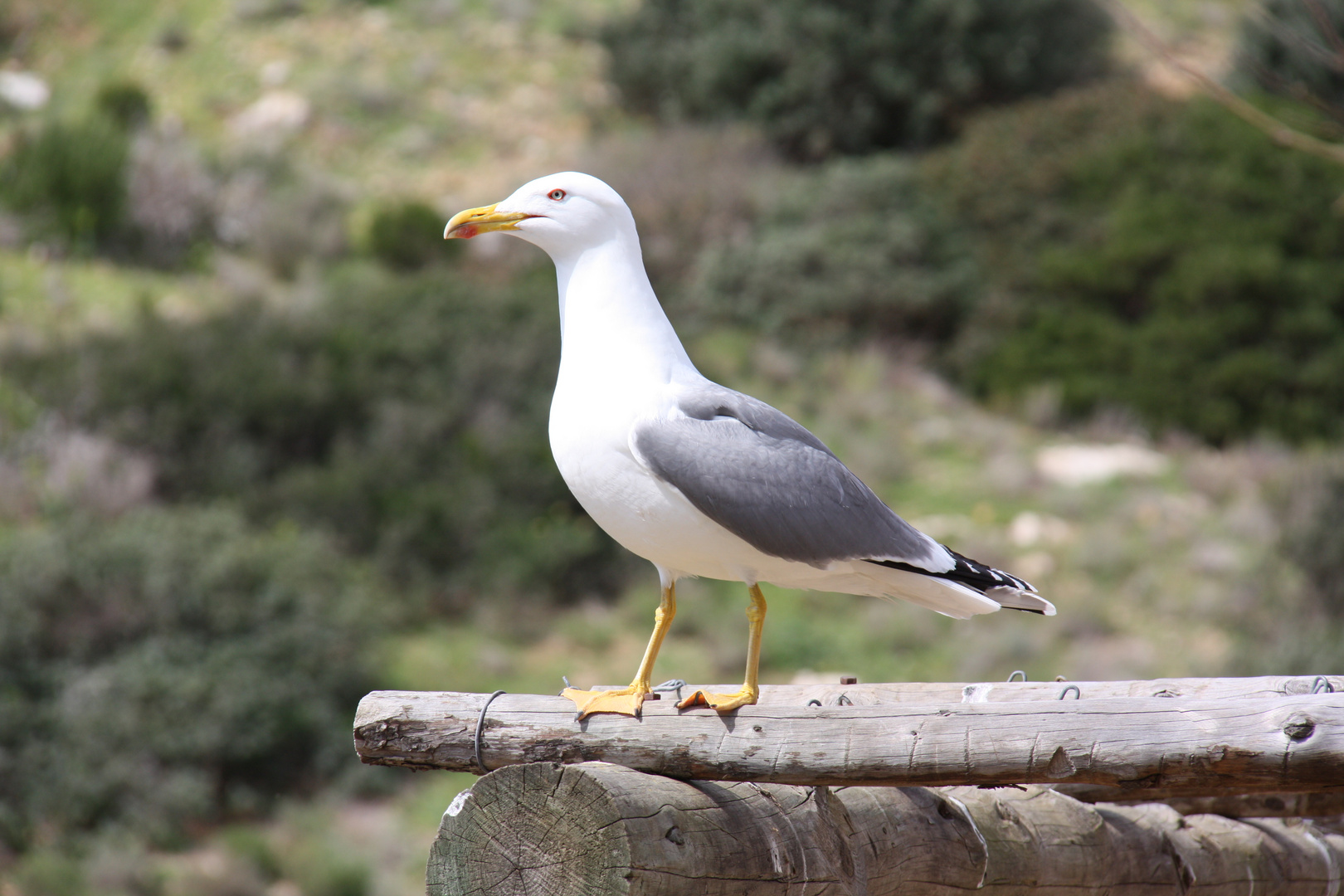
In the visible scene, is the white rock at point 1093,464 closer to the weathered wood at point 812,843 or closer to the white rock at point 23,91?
the weathered wood at point 812,843

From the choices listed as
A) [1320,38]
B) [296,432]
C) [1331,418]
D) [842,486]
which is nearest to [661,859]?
[842,486]

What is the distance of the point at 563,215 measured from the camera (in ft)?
8.50

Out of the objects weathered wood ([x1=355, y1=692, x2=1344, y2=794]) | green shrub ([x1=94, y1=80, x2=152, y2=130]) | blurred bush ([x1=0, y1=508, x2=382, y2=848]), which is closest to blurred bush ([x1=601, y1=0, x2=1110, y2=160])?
green shrub ([x1=94, y1=80, x2=152, y2=130])

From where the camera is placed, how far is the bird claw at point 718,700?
7.56 ft

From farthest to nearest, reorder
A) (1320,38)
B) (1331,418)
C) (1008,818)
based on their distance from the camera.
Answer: (1320,38) < (1331,418) < (1008,818)

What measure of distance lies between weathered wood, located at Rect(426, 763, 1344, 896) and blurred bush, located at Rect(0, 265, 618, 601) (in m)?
6.14

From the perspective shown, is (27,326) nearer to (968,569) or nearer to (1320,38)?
(968,569)

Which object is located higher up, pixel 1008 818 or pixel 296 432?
pixel 1008 818

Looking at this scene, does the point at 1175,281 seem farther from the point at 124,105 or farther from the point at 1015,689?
the point at 124,105

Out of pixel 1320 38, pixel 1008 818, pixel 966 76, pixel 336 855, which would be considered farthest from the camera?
pixel 966 76

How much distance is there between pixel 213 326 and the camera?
9.65 m

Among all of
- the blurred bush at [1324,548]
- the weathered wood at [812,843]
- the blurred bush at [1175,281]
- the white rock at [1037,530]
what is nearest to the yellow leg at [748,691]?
the weathered wood at [812,843]

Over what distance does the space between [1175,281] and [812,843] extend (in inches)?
440

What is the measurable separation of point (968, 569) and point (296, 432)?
7.56 meters
